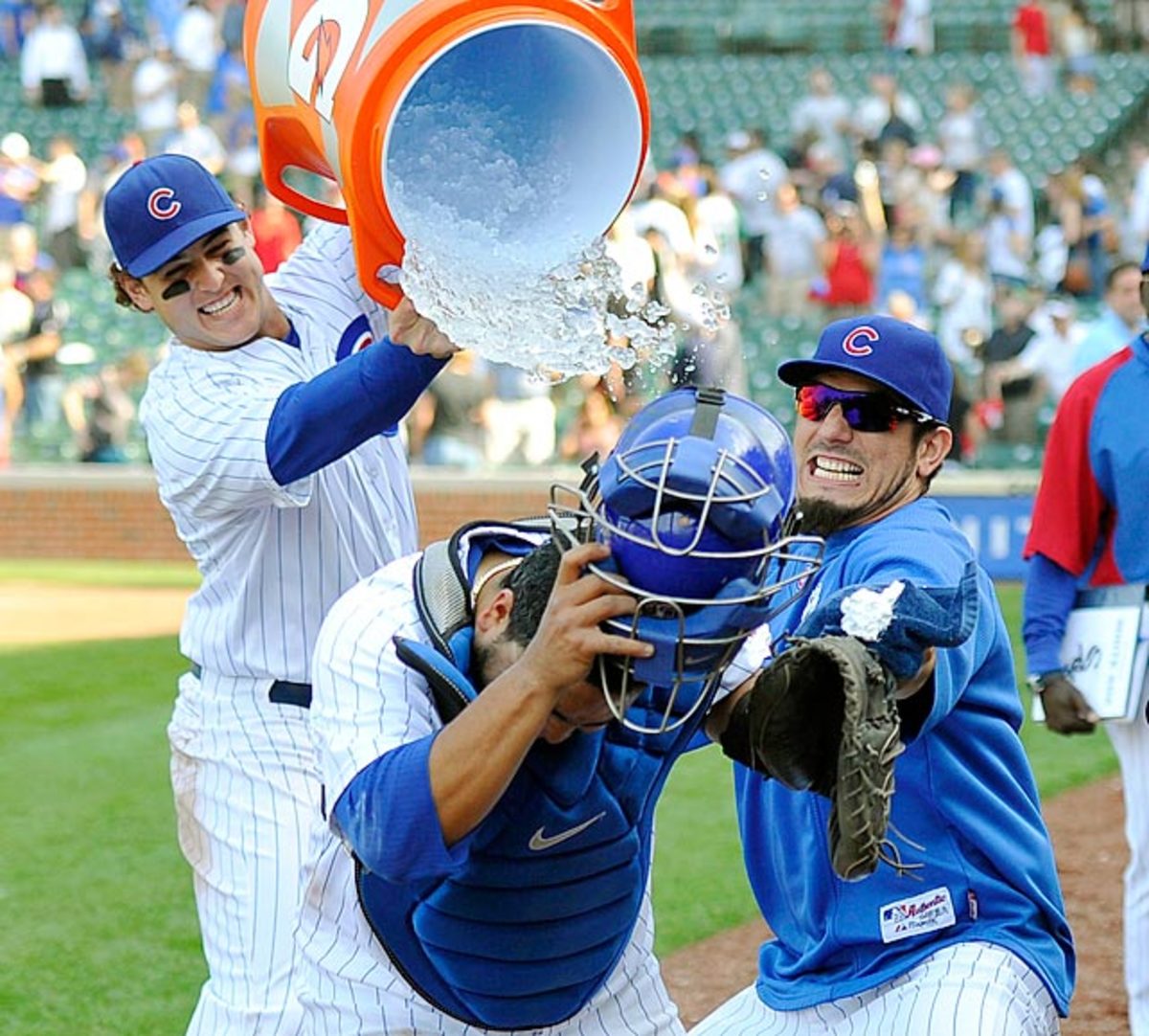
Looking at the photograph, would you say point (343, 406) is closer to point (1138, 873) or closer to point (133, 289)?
point (133, 289)

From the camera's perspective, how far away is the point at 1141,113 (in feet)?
69.7

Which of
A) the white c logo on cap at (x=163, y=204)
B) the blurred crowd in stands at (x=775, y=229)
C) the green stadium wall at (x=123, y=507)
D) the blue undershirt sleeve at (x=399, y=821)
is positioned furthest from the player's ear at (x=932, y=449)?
the green stadium wall at (x=123, y=507)

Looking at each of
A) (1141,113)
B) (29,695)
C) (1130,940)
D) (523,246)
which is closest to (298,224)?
(29,695)

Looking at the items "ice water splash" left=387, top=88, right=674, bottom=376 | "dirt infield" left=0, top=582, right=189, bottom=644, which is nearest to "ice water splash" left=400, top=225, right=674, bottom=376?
"ice water splash" left=387, top=88, right=674, bottom=376

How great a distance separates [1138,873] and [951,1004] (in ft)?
6.29

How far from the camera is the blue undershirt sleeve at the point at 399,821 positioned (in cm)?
246

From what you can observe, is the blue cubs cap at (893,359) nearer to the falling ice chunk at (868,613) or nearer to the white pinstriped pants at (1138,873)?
the falling ice chunk at (868,613)

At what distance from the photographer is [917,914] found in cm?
334

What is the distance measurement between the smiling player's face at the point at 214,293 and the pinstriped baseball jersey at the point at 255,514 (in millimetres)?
37

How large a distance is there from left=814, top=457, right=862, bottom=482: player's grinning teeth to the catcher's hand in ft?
2.61

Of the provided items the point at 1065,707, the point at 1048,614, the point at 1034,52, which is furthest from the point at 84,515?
the point at 1065,707

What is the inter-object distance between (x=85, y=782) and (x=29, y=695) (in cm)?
220

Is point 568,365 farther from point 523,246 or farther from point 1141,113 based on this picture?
point 1141,113

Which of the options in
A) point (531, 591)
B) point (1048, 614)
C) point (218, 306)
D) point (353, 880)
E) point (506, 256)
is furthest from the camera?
point (1048, 614)
